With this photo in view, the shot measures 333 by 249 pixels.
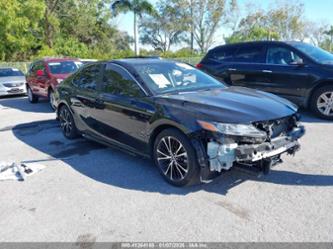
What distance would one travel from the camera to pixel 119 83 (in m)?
4.78

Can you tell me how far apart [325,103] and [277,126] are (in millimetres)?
3813

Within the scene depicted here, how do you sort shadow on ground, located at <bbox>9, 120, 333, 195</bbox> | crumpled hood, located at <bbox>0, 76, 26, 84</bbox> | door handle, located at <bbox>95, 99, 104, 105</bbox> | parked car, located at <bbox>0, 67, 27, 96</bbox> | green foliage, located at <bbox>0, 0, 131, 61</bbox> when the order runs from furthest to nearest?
green foliage, located at <bbox>0, 0, 131, 61</bbox>, crumpled hood, located at <bbox>0, 76, 26, 84</bbox>, parked car, located at <bbox>0, 67, 27, 96</bbox>, door handle, located at <bbox>95, 99, 104, 105</bbox>, shadow on ground, located at <bbox>9, 120, 333, 195</bbox>

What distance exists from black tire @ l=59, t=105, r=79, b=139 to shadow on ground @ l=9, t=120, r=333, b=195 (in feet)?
0.48

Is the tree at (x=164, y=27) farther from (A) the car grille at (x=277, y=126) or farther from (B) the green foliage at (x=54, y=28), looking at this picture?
(A) the car grille at (x=277, y=126)

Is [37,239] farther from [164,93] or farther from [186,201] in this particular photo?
[164,93]

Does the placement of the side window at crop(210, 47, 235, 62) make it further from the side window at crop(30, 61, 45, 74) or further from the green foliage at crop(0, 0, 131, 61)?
the green foliage at crop(0, 0, 131, 61)

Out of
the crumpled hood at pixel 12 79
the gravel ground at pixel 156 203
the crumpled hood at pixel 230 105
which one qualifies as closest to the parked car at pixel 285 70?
the gravel ground at pixel 156 203

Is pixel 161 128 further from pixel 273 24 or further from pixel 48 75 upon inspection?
pixel 273 24

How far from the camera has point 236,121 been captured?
3.54 meters

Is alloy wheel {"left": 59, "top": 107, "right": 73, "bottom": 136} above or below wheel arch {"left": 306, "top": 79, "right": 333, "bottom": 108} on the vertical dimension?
below

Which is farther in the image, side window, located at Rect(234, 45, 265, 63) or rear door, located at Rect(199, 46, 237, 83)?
rear door, located at Rect(199, 46, 237, 83)

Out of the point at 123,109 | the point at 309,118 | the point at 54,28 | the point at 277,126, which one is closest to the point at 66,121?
the point at 123,109

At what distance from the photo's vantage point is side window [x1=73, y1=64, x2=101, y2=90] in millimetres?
5320

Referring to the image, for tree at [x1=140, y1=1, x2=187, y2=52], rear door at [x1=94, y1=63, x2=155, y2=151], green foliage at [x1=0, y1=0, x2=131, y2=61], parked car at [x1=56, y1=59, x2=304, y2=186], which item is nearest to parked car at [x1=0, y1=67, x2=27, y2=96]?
parked car at [x1=56, y1=59, x2=304, y2=186]
